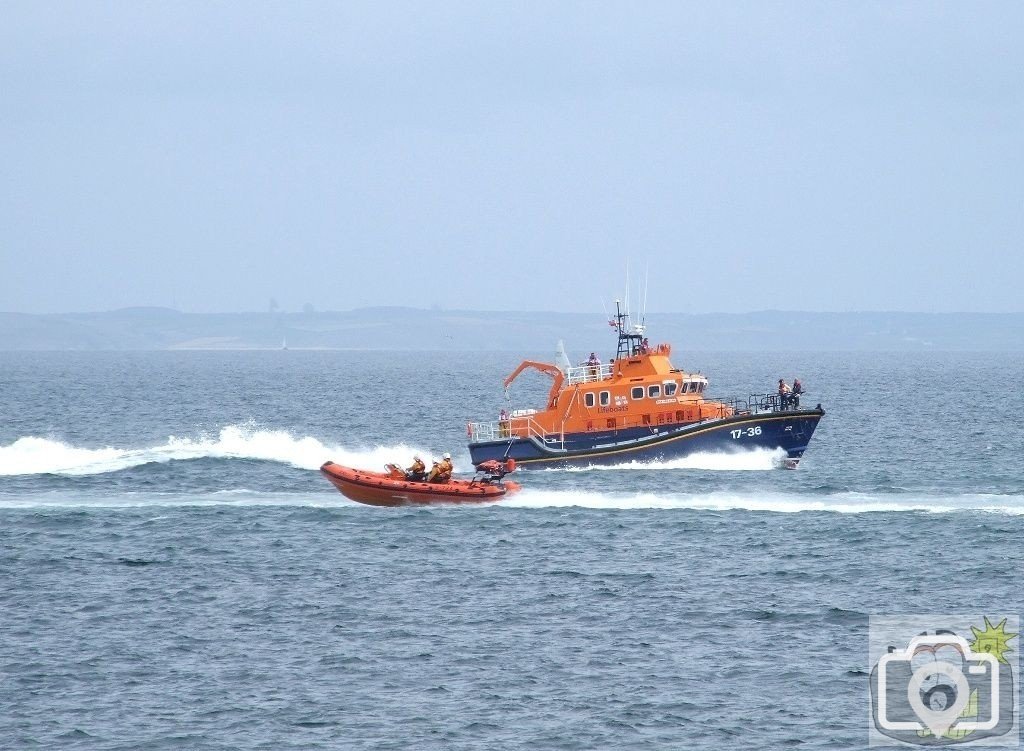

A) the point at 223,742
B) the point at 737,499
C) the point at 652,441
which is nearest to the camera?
the point at 223,742

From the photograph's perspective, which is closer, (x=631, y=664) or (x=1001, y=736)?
(x=1001, y=736)

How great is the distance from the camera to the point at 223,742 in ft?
74.1

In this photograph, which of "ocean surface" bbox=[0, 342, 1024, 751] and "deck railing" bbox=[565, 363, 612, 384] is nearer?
"ocean surface" bbox=[0, 342, 1024, 751]

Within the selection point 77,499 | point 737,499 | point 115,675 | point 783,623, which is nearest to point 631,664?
point 783,623

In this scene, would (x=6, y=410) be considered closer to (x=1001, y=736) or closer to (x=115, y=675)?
(x=115, y=675)

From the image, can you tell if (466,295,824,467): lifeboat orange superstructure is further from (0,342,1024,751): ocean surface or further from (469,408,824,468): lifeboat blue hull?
(0,342,1024,751): ocean surface

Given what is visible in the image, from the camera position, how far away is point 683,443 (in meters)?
50.3

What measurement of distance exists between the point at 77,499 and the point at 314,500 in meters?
7.30

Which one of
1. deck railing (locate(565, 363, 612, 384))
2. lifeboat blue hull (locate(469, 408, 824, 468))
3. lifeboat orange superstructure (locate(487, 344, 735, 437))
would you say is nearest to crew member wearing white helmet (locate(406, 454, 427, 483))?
lifeboat blue hull (locate(469, 408, 824, 468))

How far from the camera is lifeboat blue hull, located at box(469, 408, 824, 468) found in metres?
50.3

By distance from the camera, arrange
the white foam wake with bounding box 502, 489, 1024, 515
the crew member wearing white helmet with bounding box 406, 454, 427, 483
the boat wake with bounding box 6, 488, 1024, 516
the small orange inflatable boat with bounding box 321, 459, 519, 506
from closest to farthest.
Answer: the white foam wake with bounding box 502, 489, 1024, 515, the boat wake with bounding box 6, 488, 1024, 516, the small orange inflatable boat with bounding box 321, 459, 519, 506, the crew member wearing white helmet with bounding box 406, 454, 427, 483

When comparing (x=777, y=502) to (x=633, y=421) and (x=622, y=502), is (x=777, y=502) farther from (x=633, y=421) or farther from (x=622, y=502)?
(x=633, y=421)

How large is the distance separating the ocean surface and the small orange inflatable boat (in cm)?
46

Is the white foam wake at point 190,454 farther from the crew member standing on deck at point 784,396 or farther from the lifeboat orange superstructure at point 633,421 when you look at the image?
the crew member standing on deck at point 784,396
